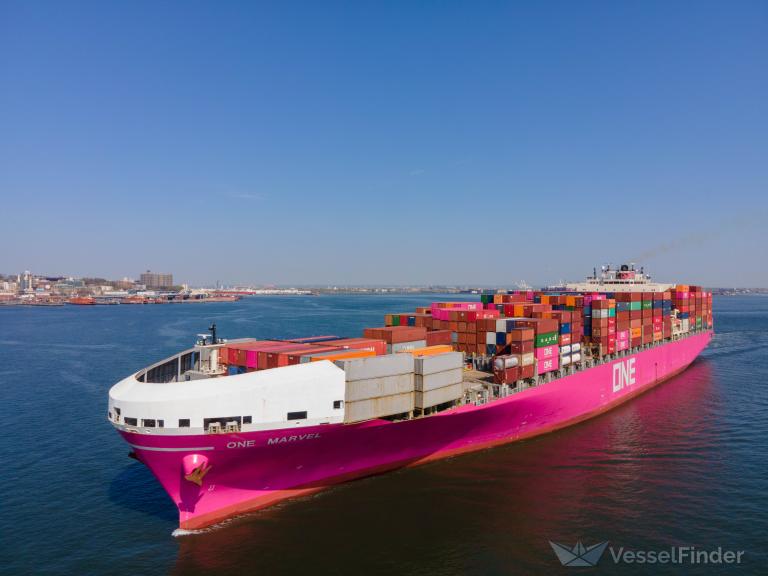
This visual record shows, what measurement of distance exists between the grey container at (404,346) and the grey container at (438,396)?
4030 mm

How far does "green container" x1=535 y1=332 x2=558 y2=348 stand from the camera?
33938 mm

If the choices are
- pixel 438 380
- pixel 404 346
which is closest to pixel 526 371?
pixel 404 346

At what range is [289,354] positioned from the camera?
78.5ft

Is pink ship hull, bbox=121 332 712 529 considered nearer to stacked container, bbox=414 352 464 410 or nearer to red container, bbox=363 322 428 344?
stacked container, bbox=414 352 464 410

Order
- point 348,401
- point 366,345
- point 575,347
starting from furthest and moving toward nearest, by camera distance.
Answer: point 575,347 → point 366,345 → point 348,401

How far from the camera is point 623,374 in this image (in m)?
43.5

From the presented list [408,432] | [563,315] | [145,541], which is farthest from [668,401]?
[145,541]

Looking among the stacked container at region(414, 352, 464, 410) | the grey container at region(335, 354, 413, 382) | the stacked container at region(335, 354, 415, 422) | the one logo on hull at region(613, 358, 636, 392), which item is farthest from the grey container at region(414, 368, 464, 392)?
Result: the one logo on hull at region(613, 358, 636, 392)

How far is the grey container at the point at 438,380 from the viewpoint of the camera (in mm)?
24547

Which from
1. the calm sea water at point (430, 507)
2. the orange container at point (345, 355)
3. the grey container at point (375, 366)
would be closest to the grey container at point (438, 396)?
the grey container at point (375, 366)

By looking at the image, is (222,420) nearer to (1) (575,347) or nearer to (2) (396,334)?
(2) (396,334)

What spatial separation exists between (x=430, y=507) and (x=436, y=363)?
7.16 metres

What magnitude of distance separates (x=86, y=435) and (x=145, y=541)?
16.1 m

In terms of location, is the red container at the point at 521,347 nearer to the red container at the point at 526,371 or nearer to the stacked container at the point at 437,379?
the red container at the point at 526,371
